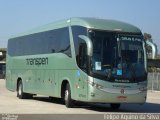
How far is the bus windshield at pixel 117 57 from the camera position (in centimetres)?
1917

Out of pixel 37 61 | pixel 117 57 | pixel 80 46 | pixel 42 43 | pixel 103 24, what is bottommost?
pixel 37 61

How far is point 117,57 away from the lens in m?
19.4

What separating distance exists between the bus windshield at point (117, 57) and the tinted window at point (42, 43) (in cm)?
202

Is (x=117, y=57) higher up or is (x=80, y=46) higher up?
(x=80, y=46)

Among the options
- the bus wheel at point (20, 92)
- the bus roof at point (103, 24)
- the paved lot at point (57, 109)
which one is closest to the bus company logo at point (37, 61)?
the bus wheel at point (20, 92)

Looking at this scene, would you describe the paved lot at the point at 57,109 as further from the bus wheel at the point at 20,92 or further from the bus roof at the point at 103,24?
the bus wheel at the point at 20,92

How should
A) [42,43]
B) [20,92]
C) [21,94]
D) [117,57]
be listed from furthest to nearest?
[20,92] < [21,94] < [42,43] < [117,57]

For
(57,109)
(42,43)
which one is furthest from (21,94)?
(57,109)

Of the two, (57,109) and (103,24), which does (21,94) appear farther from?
(103,24)

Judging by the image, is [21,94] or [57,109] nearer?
[57,109]

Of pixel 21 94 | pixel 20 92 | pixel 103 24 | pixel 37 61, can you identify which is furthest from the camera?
pixel 20 92

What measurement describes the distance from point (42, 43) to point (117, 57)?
639 centimetres

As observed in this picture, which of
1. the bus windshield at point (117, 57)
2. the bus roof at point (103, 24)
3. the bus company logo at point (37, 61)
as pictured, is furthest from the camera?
the bus company logo at point (37, 61)

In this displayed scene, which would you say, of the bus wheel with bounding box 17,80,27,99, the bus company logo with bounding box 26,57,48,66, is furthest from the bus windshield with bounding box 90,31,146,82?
the bus wheel with bounding box 17,80,27,99
